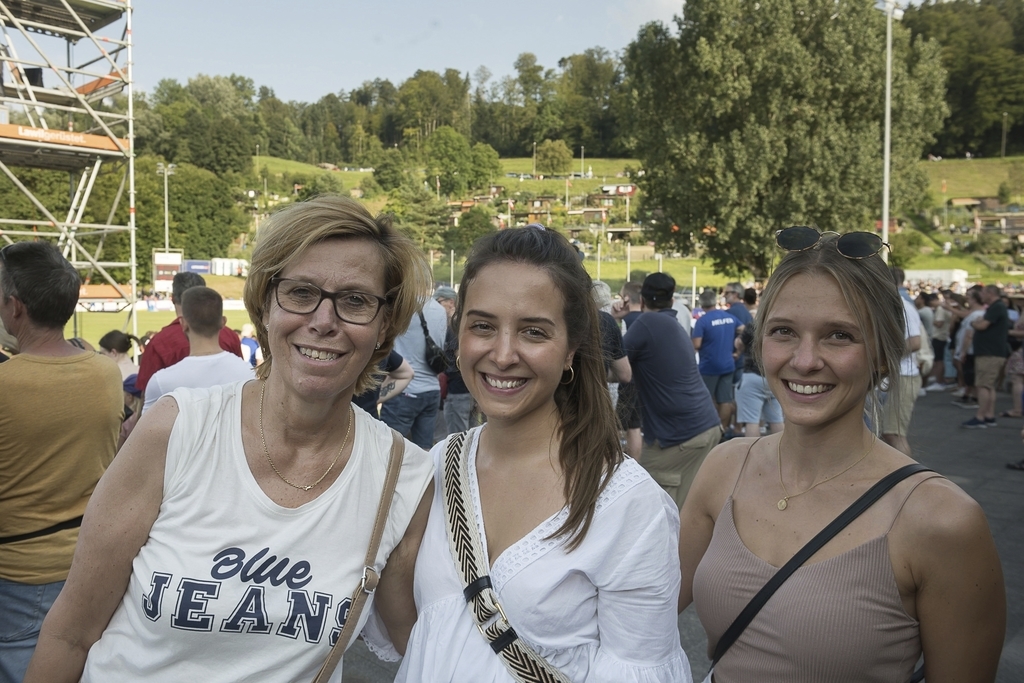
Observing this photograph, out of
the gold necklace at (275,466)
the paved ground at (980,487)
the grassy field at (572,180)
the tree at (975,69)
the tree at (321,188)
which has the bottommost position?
the paved ground at (980,487)

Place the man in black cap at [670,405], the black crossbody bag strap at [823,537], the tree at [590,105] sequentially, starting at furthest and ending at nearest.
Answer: the tree at [590,105] < the man in black cap at [670,405] < the black crossbody bag strap at [823,537]

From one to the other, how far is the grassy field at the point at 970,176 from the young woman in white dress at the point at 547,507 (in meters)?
99.1

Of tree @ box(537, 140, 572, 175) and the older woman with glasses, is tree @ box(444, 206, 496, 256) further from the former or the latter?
the older woman with glasses

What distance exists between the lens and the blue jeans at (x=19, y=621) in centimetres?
280

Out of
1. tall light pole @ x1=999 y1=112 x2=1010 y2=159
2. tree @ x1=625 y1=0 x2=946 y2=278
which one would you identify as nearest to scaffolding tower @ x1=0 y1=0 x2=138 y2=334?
tree @ x1=625 y1=0 x2=946 y2=278

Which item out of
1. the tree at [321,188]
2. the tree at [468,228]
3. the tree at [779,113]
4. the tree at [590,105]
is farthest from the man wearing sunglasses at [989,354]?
the tree at [590,105]

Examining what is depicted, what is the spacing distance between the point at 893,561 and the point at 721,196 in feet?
99.7

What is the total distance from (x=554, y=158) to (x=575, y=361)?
124 meters

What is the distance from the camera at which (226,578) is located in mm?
1793

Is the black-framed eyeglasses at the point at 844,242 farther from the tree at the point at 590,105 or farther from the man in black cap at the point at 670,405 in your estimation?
the tree at the point at 590,105

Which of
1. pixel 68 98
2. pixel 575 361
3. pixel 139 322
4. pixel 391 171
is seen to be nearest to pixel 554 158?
pixel 391 171

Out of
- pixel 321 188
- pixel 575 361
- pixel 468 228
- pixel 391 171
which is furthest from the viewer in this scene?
pixel 391 171

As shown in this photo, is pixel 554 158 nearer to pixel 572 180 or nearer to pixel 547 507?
pixel 572 180

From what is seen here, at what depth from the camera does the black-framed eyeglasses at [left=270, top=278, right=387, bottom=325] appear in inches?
76.0
